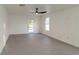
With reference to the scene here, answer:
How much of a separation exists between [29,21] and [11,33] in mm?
2135

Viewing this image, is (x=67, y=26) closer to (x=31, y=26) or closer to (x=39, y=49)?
(x=39, y=49)

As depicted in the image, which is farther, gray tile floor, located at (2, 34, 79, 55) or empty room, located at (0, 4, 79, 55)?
empty room, located at (0, 4, 79, 55)

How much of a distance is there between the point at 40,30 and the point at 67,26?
236 inches

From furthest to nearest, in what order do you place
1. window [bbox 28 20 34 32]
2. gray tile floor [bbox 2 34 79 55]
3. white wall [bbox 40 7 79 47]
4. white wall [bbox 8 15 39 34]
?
window [bbox 28 20 34 32] < white wall [bbox 8 15 39 34] < white wall [bbox 40 7 79 47] < gray tile floor [bbox 2 34 79 55]

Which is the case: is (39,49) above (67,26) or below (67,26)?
below

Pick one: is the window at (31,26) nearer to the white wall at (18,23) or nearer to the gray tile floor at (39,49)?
the white wall at (18,23)

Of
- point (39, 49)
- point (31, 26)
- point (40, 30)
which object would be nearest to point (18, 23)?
point (31, 26)

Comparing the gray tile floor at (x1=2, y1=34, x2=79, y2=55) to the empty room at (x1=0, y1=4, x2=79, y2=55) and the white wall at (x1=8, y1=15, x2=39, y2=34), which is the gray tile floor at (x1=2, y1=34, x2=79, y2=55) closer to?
the empty room at (x1=0, y1=4, x2=79, y2=55)

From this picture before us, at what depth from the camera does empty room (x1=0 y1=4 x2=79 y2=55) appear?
4969 millimetres

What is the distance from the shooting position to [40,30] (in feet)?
40.4

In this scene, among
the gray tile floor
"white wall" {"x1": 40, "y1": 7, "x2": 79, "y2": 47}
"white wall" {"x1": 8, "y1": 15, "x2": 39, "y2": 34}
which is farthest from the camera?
"white wall" {"x1": 8, "y1": 15, "x2": 39, "y2": 34}

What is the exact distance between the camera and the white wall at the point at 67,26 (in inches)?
221

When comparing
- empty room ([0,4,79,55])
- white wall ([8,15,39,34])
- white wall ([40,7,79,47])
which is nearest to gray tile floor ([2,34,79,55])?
empty room ([0,4,79,55])
